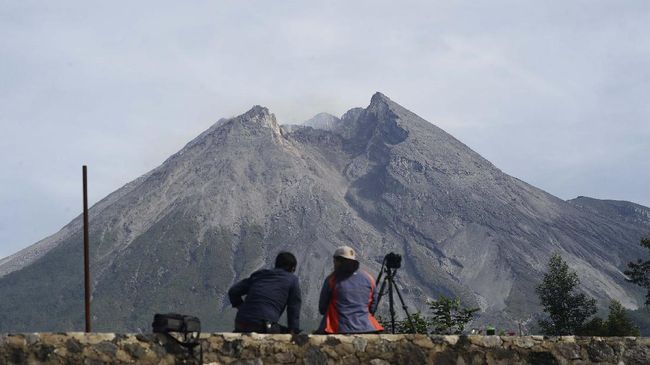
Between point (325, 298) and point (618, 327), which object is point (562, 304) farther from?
point (325, 298)

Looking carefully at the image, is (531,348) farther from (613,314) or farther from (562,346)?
(613,314)

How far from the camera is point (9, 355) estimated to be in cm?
1010

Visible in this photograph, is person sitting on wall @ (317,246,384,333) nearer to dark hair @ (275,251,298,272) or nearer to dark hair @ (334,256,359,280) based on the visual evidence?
dark hair @ (334,256,359,280)

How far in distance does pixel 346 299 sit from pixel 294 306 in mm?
744

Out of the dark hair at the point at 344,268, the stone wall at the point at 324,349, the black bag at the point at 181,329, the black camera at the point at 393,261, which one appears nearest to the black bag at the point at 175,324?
the black bag at the point at 181,329

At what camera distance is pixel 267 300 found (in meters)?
12.3

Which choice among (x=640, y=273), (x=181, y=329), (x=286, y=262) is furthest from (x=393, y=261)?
A: (x=640, y=273)

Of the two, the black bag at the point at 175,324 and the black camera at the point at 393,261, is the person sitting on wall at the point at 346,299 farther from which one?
the black camera at the point at 393,261

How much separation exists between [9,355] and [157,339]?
5.02ft

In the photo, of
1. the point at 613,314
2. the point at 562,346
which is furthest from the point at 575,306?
the point at 562,346

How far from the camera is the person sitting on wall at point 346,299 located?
1282cm

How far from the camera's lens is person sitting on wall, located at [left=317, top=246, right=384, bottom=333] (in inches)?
505

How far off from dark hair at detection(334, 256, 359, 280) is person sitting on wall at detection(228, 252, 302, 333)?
2.25ft

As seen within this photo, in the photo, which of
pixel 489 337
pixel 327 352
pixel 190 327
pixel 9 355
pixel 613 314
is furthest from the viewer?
pixel 613 314
